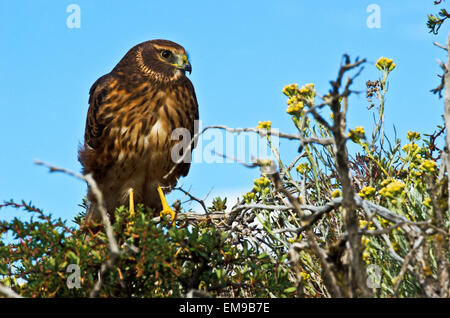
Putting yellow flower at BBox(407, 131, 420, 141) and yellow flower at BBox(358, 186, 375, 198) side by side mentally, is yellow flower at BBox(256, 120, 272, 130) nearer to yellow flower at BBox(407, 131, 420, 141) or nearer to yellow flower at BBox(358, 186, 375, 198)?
yellow flower at BBox(358, 186, 375, 198)

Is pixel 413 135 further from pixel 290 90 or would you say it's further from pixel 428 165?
pixel 290 90

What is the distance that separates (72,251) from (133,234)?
38 cm

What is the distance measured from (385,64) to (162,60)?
7.79ft

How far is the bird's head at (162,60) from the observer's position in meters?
5.32

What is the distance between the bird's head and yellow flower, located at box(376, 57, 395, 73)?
79.8 inches

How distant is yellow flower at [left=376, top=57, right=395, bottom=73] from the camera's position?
4203 mm

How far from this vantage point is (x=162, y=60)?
543 centimetres

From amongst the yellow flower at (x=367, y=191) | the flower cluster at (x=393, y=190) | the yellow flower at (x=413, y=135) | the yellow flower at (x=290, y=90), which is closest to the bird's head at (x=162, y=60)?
the yellow flower at (x=290, y=90)

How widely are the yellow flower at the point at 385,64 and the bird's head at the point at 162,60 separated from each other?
2.03 m

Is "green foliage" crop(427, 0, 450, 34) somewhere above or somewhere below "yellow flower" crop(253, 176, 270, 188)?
above

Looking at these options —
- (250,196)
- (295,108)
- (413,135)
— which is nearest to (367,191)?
(295,108)

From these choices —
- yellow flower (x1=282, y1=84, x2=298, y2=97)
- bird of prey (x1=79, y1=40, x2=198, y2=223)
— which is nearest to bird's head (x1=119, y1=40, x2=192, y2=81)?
bird of prey (x1=79, y1=40, x2=198, y2=223)
